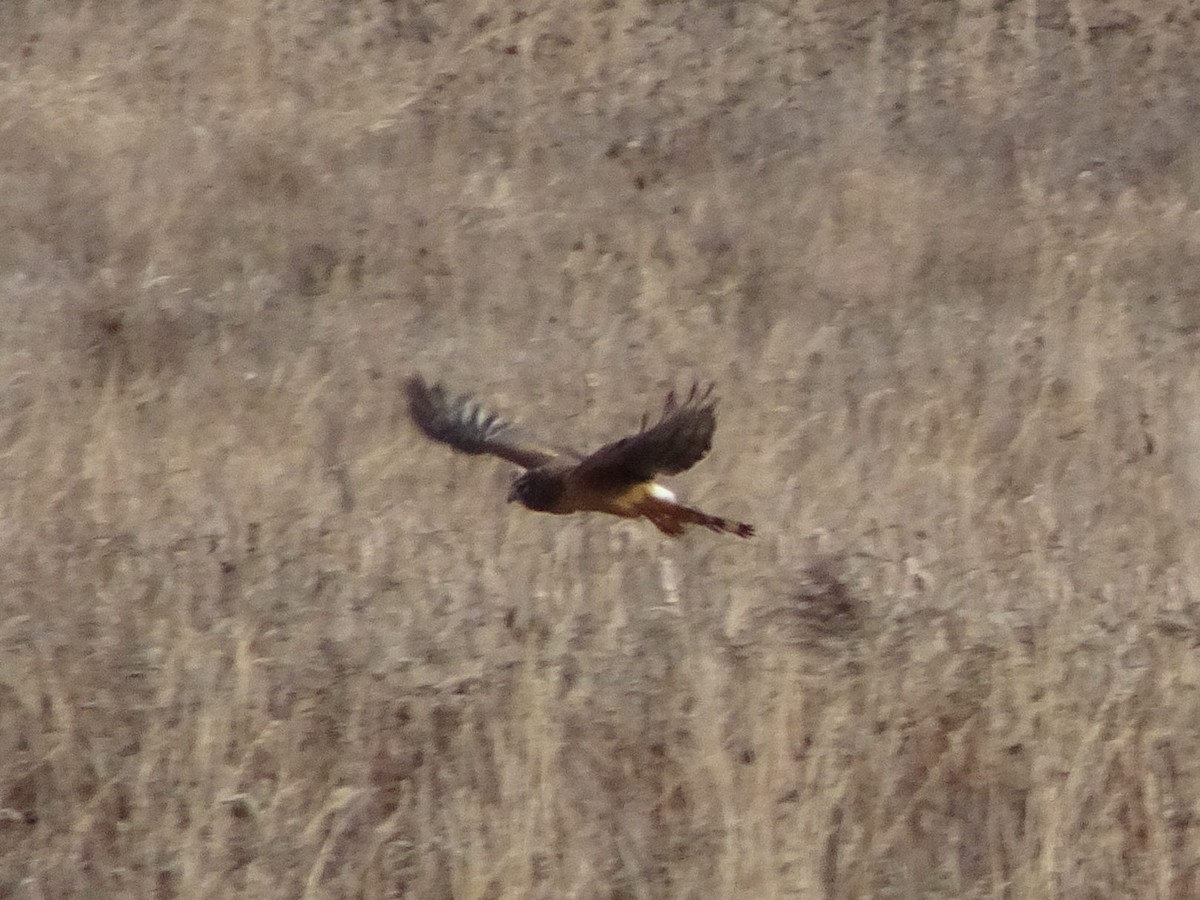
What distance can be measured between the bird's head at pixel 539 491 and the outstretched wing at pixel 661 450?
103mm

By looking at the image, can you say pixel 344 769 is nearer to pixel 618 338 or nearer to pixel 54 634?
pixel 54 634

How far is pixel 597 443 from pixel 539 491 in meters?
2.03

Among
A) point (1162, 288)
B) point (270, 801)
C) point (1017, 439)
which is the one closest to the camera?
point (270, 801)

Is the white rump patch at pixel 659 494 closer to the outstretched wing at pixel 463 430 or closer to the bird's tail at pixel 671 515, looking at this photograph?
the bird's tail at pixel 671 515

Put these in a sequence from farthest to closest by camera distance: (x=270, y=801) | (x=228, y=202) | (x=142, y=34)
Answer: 1. (x=142, y=34)
2. (x=228, y=202)
3. (x=270, y=801)

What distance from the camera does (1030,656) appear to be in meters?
4.84

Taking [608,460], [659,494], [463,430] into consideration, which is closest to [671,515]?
[659,494]

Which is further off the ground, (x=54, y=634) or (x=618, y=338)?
(x=54, y=634)

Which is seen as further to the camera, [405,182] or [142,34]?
[142,34]

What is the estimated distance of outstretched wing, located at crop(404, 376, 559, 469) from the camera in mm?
4918

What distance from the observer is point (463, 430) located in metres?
4.98

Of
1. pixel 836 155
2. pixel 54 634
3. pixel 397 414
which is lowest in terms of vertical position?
pixel 836 155

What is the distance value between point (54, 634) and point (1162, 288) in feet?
15.3

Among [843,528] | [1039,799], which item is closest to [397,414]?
[843,528]
